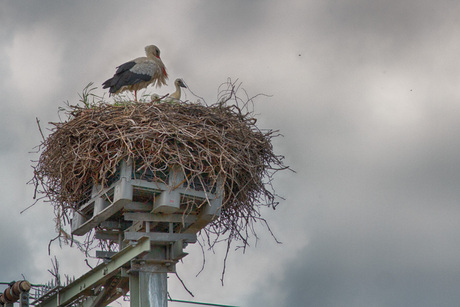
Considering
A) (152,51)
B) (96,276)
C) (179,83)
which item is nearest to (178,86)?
(179,83)

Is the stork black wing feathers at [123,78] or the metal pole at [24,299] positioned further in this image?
the stork black wing feathers at [123,78]

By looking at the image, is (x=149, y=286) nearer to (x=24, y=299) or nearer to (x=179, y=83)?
(x=24, y=299)

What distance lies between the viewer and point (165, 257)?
11.8 metres

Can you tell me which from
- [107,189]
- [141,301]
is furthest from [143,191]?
[141,301]

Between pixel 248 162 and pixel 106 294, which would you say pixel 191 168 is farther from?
pixel 106 294

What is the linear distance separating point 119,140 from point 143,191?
707 mm

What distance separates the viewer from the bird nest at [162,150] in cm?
1117

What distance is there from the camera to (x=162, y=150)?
11125 mm

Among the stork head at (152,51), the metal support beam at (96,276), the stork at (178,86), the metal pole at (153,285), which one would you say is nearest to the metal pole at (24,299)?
the metal support beam at (96,276)

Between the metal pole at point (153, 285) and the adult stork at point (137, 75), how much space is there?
10.8ft

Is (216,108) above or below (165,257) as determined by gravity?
above

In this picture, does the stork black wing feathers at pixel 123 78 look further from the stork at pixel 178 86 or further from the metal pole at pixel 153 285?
the metal pole at pixel 153 285

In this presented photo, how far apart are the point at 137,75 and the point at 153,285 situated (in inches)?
155

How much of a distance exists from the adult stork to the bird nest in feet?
5.96
